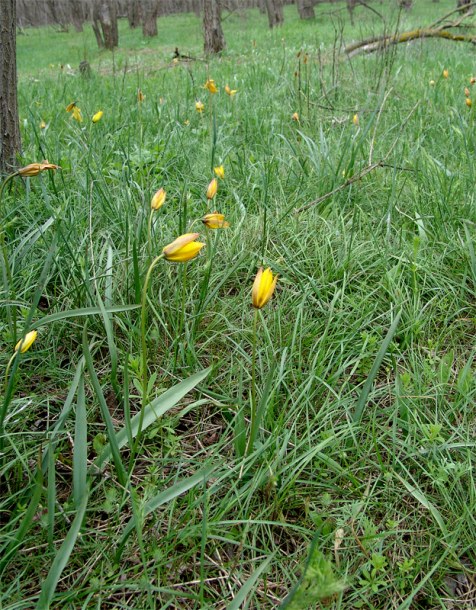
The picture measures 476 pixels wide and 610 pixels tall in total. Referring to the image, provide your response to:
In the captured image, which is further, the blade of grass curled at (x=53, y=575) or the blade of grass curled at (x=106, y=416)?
the blade of grass curled at (x=106, y=416)

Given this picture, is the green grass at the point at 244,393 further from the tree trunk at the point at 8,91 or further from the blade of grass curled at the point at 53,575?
the tree trunk at the point at 8,91

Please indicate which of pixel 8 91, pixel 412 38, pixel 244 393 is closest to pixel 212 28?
pixel 412 38

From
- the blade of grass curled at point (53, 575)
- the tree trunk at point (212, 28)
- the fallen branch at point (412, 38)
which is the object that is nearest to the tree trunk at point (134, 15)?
the tree trunk at point (212, 28)

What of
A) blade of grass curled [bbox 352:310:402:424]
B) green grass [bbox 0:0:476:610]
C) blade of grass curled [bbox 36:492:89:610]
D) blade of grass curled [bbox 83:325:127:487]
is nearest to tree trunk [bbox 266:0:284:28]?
green grass [bbox 0:0:476:610]

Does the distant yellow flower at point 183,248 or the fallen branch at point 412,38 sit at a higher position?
the distant yellow flower at point 183,248

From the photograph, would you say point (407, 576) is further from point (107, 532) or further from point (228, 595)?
point (107, 532)

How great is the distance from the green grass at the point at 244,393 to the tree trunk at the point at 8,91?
0.35 ft

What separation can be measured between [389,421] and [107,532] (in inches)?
30.0

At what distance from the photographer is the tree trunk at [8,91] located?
2.38 metres

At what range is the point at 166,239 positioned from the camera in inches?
78.1

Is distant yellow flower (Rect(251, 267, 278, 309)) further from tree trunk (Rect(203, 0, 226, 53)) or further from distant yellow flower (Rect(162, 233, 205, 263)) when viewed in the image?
tree trunk (Rect(203, 0, 226, 53))

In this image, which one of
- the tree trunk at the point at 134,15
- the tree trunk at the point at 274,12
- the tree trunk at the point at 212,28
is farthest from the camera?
the tree trunk at the point at 134,15

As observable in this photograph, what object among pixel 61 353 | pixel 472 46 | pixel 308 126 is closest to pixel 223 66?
pixel 472 46

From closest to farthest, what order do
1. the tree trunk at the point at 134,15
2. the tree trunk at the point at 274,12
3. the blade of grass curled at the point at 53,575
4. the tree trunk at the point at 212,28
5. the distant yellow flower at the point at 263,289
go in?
the blade of grass curled at the point at 53,575, the distant yellow flower at the point at 263,289, the tree trunk at the point at 212,28, the tree trunk at the point at 274,12, the tree trunk at the point at 134,15
